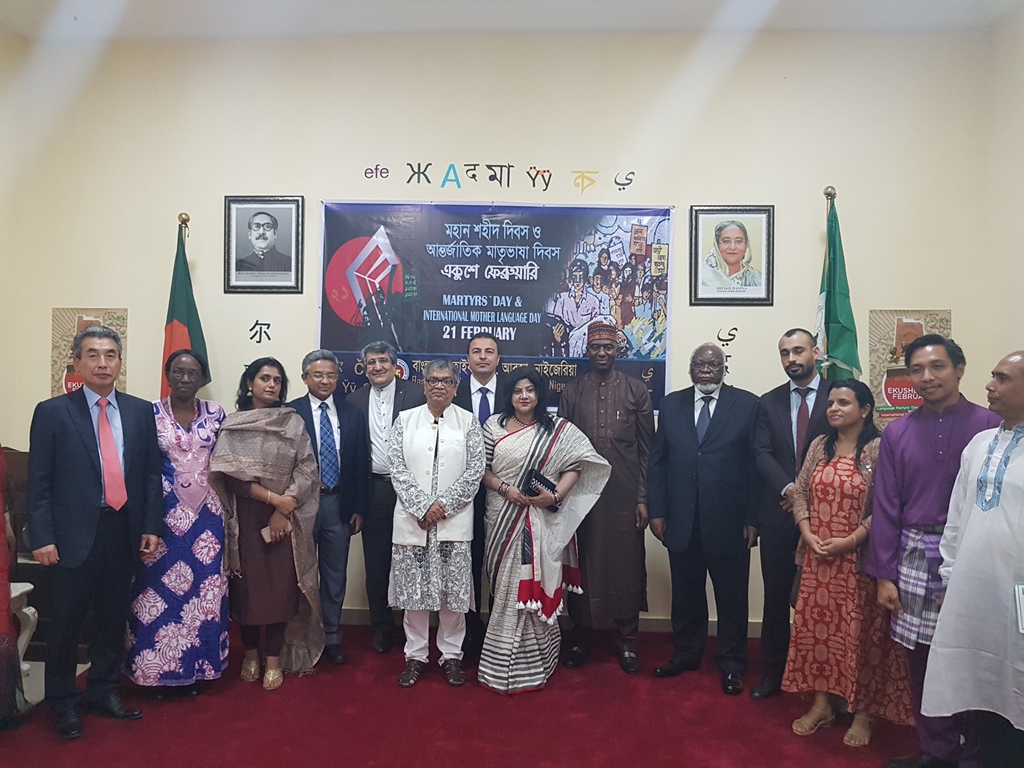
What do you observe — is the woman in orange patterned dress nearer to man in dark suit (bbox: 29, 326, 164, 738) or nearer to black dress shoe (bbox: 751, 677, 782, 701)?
black dress shoe (bbox: 751, 677, 782, 701)

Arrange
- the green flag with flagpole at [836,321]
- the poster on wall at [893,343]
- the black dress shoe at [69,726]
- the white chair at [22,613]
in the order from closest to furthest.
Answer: the black dress shoe at [69,726] → the white chair at [22,613] → the green flag with flagpole at [836,321] → the poster on wall at [893,343]

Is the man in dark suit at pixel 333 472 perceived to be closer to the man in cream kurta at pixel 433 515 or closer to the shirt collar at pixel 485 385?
the man in cream kurta at pixel 433 515

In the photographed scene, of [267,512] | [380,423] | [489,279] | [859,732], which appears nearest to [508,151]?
[489,279]

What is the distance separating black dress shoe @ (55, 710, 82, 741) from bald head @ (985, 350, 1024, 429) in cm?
380

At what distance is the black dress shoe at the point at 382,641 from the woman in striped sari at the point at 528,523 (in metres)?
0.71

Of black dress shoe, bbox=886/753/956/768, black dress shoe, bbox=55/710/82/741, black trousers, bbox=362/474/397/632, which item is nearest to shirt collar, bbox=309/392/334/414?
Answer: black trousers, bbox=362/474/397/632

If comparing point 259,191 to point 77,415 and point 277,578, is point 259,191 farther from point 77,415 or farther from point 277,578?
point 277,578

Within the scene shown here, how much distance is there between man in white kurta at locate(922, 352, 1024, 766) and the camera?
236 cm

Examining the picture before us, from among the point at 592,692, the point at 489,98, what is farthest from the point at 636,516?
the point at 489,98

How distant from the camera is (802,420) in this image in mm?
3408

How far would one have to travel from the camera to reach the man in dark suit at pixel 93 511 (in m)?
2.87

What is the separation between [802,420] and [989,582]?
115 centimetres

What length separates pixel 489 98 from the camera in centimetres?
445

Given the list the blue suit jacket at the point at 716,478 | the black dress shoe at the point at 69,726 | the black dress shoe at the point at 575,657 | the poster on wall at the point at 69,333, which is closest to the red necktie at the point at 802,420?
the blue suit jacket at the point at 716,478
